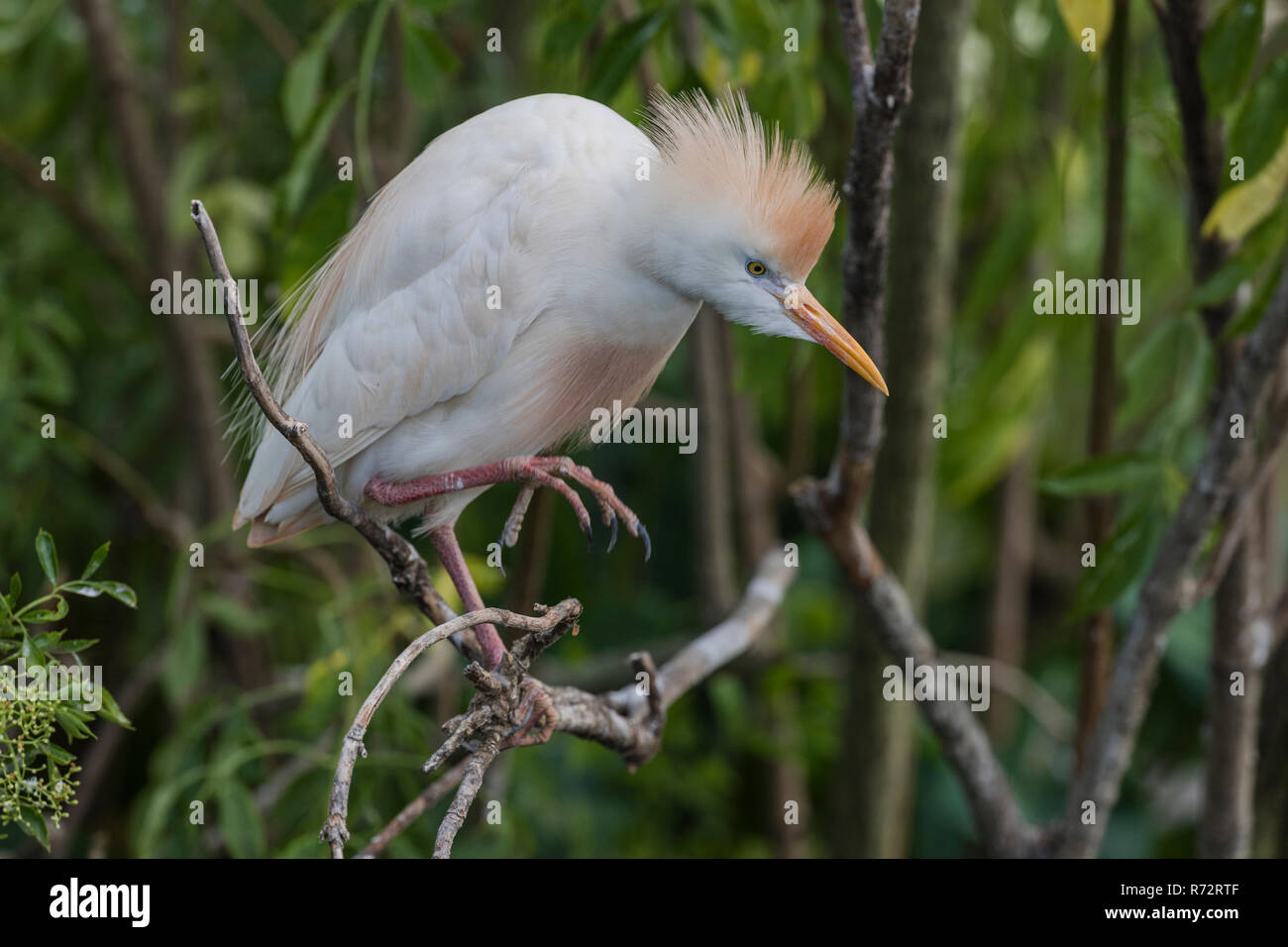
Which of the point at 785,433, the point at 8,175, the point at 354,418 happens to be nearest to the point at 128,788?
the point at 8,175

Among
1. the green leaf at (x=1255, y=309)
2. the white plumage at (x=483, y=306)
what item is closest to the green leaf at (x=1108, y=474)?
the green leaf at (x=1255, y=309)

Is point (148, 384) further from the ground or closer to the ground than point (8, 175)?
closer to the ground

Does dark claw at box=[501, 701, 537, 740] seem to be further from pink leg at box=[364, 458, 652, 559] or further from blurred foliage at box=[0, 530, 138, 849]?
blurred foliage at box=[0, 530, 138, 849]

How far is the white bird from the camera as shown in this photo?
119 cm

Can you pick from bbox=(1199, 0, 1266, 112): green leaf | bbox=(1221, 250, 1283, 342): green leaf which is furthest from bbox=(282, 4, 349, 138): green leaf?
bbox=(1221, 250, 1283, 342): green leaf

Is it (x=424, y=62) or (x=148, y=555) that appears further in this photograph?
(x=148, y=555)

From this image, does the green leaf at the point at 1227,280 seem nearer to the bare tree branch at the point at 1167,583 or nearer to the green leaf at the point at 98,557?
the bare tree branch at the point at 1167,583

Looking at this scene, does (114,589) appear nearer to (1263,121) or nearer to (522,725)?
(522,725)

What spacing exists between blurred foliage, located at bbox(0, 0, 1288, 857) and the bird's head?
0.33 meters

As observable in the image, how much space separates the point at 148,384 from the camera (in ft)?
10.1

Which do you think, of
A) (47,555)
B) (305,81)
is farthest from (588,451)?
(47,555)
